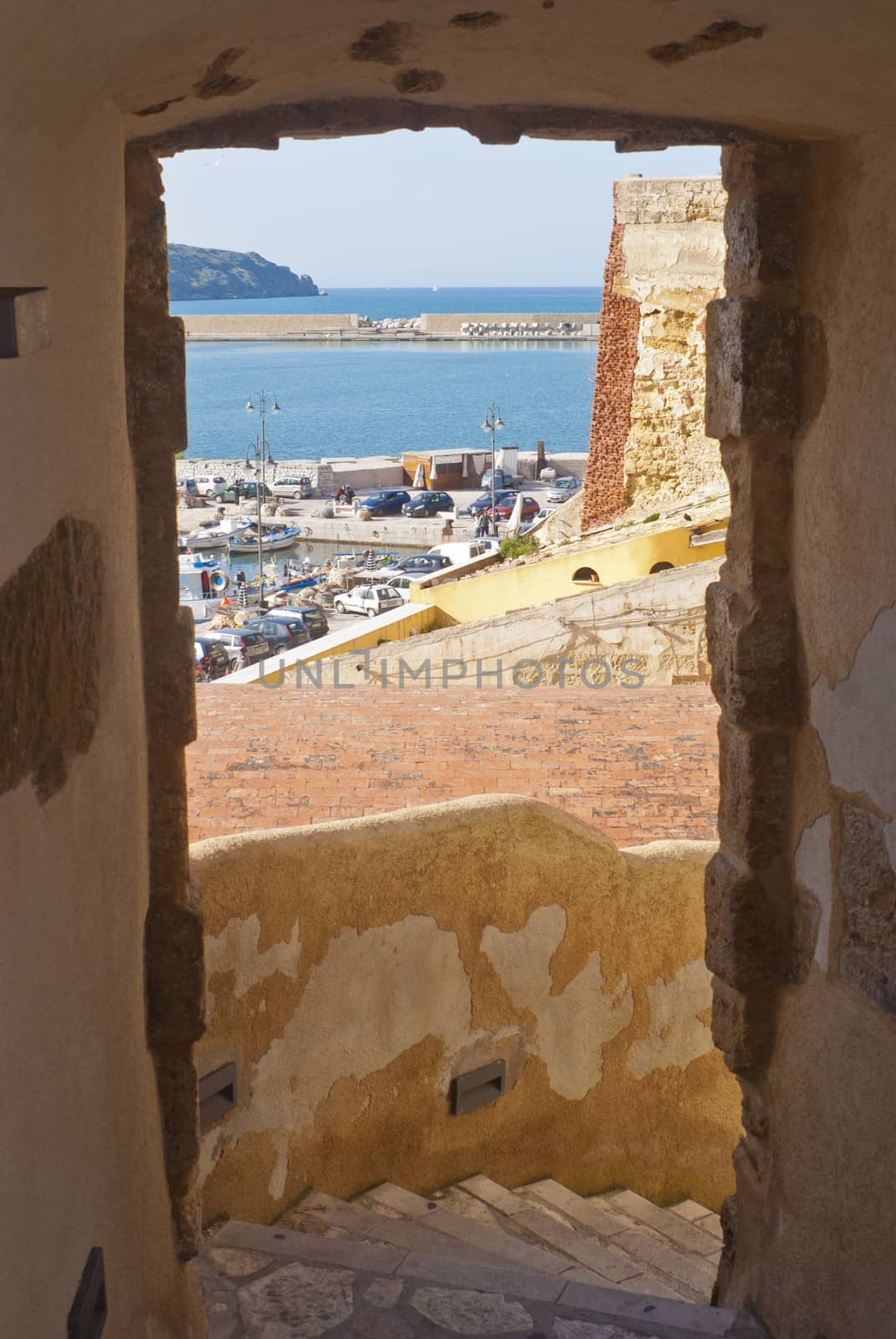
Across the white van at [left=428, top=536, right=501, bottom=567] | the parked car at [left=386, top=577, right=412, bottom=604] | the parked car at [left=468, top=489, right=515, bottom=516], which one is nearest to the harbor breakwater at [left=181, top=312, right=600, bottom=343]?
the parked car at [left=468, top=489, right=515, bottom=516]

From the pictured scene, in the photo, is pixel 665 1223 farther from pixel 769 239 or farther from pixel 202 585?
pixel 202 585

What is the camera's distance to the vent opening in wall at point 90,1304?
2408 millimetres

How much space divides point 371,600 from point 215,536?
49.6 feet

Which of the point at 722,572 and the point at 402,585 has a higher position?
the point at 722,572

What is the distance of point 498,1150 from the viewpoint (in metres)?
5.87

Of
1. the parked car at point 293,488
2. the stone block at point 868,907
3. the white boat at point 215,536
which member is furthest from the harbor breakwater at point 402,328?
the stone block at point 868,907

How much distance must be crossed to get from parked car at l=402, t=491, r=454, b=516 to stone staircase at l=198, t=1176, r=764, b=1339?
4000cm

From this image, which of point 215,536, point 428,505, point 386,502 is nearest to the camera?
point 215,536

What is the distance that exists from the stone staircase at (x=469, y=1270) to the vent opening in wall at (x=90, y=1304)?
130 cm

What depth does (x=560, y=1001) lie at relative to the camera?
584 centimetres

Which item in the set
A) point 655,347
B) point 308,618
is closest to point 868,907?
point 655,347

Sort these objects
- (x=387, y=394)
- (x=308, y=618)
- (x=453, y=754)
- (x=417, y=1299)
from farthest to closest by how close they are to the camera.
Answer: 1. (x=387, y=394)
2. (x=308, y=618)
3. (x=453, y=754)
4. (x=417, y=1299)

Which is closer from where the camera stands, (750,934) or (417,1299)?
(417,1299)

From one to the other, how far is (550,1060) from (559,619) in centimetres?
640
